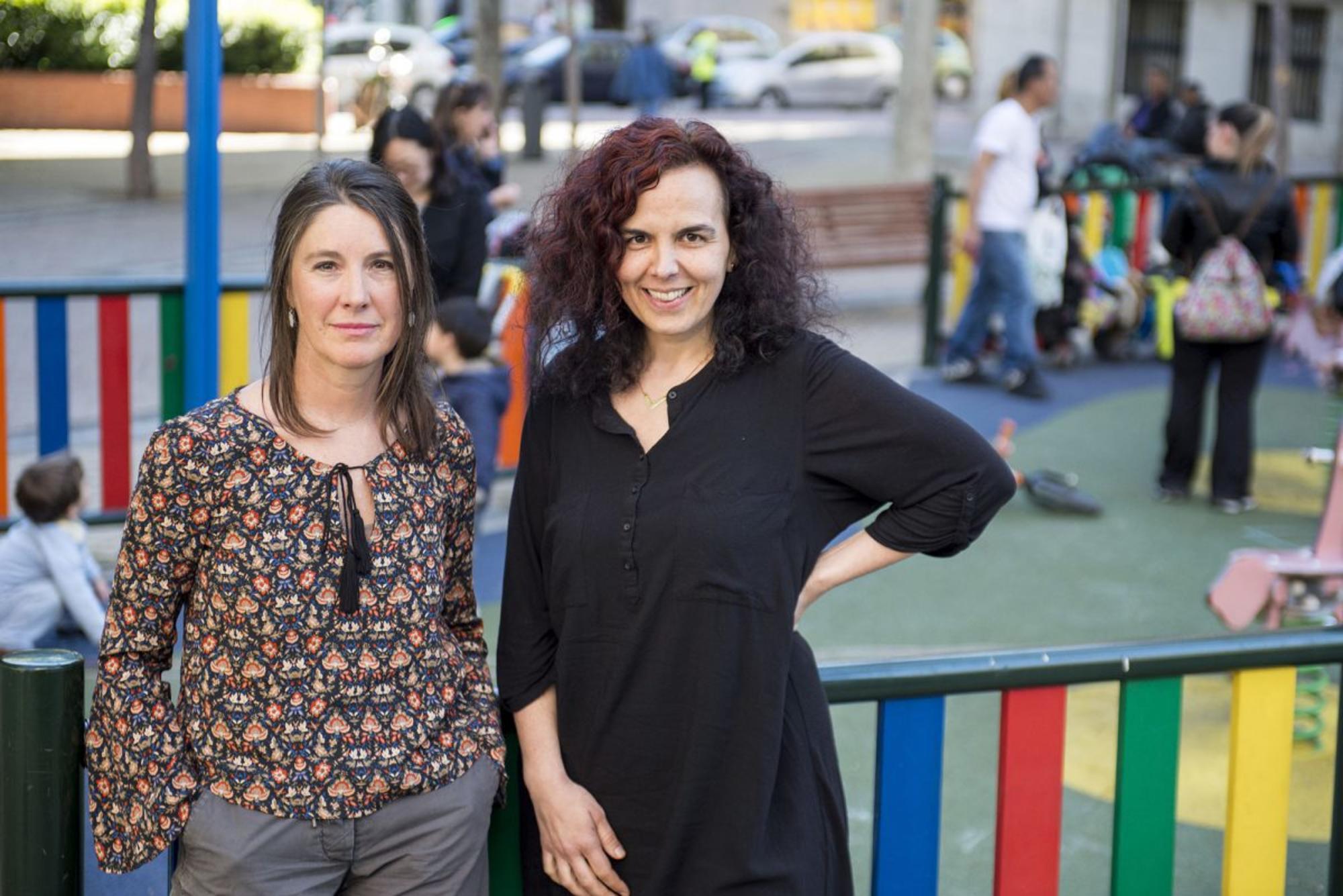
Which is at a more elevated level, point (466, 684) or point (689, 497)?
point (689, 497)

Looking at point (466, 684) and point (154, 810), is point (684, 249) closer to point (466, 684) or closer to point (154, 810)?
point (466, 684)

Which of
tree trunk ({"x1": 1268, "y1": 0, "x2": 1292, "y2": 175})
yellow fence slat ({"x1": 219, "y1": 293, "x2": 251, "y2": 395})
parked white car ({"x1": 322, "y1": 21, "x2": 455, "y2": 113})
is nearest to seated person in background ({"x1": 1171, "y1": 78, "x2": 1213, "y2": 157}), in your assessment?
tree trunk ({"x1": 1268, "y1": 0, "x2": 1292, "y2": 175})

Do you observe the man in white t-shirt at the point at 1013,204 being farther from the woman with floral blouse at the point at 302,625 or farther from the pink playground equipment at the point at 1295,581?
the woman with floral blouse at the point at 302,625

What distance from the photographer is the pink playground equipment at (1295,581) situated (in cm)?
543

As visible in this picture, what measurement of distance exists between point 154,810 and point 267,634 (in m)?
→ 0.27

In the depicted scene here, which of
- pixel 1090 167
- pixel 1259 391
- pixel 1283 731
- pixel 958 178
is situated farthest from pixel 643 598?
pixel 958 178

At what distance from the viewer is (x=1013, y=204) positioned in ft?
32.4

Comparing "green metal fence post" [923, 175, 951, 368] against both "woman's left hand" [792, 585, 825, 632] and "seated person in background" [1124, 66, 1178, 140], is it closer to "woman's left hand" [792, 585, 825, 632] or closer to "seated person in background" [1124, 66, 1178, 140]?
"woman's left hand" [792, 585, 825, 632]

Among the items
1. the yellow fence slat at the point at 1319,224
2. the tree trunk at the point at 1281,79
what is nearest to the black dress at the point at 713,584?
the yellow fence slat at the point at 1319,224

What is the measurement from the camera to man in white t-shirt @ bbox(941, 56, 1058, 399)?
9.83m

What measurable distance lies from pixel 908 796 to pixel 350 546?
1029 mm

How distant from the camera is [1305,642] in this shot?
9.94 ft

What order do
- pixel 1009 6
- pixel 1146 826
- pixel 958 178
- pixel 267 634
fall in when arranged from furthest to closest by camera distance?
pixel 1009 6 < pixel 958 178 < pixel 1146 826 < pixel 267 634

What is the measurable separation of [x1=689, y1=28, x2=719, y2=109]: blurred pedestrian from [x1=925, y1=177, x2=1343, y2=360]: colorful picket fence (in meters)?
22.3
